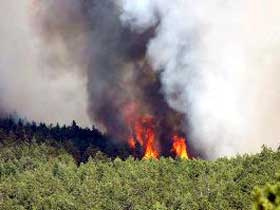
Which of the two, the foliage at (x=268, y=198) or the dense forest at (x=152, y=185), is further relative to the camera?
the dense forest at (x=152, y=185)

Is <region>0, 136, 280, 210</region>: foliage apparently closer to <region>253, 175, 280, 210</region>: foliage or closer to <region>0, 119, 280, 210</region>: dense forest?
<region>0, 119, 280, 210</region>: dense forest

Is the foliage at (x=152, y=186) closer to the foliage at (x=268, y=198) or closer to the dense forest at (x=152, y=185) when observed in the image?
the dense forest at (x=152, y=185)

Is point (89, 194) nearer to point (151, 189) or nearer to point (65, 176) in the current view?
point (151, 189)

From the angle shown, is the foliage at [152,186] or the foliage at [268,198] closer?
the foliage at [268,198]

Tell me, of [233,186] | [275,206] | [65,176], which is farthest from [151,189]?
[275,206]

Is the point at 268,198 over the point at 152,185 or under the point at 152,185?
under

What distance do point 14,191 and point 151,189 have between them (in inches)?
1405

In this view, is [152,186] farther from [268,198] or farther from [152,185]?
[268,198]

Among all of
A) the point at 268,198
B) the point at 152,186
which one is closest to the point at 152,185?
the point at 152,186

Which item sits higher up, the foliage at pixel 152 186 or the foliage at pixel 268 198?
the foliage at pixel 152 186

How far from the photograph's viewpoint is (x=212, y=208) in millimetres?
128375

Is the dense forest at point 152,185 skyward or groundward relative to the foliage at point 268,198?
skyward

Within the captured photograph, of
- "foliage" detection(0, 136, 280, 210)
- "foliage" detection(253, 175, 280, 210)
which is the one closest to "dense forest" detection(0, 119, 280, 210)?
"foliage" detection(0, 136, 280, 210)

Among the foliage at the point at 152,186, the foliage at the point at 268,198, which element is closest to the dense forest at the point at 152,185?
the foliage at the point at 152,186
